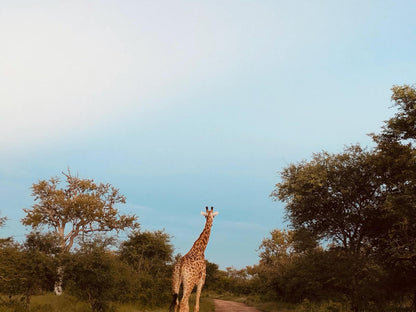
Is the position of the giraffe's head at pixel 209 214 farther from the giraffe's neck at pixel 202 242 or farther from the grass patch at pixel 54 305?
the grass patch at pixel 54 305

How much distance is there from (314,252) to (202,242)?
15301mm

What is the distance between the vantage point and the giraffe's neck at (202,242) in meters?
14.0

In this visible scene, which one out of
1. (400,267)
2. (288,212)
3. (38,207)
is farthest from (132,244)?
(400,267)

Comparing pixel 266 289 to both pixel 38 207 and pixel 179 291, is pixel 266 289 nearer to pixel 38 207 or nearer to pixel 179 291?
pixel 38 207

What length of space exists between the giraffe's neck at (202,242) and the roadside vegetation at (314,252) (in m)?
6.34

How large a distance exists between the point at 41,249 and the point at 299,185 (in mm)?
18498

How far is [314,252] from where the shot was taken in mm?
27500

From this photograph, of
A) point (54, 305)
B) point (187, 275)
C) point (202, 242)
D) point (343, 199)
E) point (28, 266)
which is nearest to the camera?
point (187, 275)

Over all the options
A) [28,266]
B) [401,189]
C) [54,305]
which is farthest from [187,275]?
[401,189]

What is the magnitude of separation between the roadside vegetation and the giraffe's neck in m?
6.34

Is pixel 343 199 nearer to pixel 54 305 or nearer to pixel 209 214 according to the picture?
pixel 209 214

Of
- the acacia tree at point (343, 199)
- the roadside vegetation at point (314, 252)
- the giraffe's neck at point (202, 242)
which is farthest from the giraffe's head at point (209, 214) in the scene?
the acacia tree at point (343, 199)

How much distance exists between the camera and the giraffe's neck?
1402cm

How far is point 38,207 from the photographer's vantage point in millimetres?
40875
